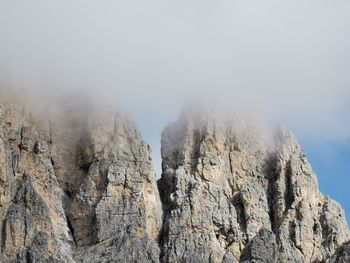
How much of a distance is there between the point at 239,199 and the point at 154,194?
38.4ft

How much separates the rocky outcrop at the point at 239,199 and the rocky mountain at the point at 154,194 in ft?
0.54

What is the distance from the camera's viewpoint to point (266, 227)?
13400cm

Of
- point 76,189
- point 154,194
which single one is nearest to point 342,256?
point 154,194

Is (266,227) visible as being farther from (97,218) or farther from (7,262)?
(7,262)

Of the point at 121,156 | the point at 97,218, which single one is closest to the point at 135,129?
the point at 121,156

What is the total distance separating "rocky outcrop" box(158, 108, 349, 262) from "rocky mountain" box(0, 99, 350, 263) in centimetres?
17

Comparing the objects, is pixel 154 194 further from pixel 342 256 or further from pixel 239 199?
pixel 342 256

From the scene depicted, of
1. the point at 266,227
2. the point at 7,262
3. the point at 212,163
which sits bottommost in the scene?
the point at 7,262

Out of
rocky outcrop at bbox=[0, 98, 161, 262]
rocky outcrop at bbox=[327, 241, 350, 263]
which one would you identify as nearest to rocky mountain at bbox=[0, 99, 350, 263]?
rocky outcrop at bbox=[0, 98, 161, 262]

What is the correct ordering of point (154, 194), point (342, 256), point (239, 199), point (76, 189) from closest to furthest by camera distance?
1. point (342, 256)
2. point (154, 194)
3. point (76, 189)
4. point (239, 199)

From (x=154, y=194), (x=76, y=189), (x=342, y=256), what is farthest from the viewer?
(x=76, y=189)

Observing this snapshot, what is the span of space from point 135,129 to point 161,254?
18456 millimetres

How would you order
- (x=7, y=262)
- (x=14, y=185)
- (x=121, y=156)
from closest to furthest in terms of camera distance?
(x=7, y=262) < (x=14, y=185) < (x=121, y=156)

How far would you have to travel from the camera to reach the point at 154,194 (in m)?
131
